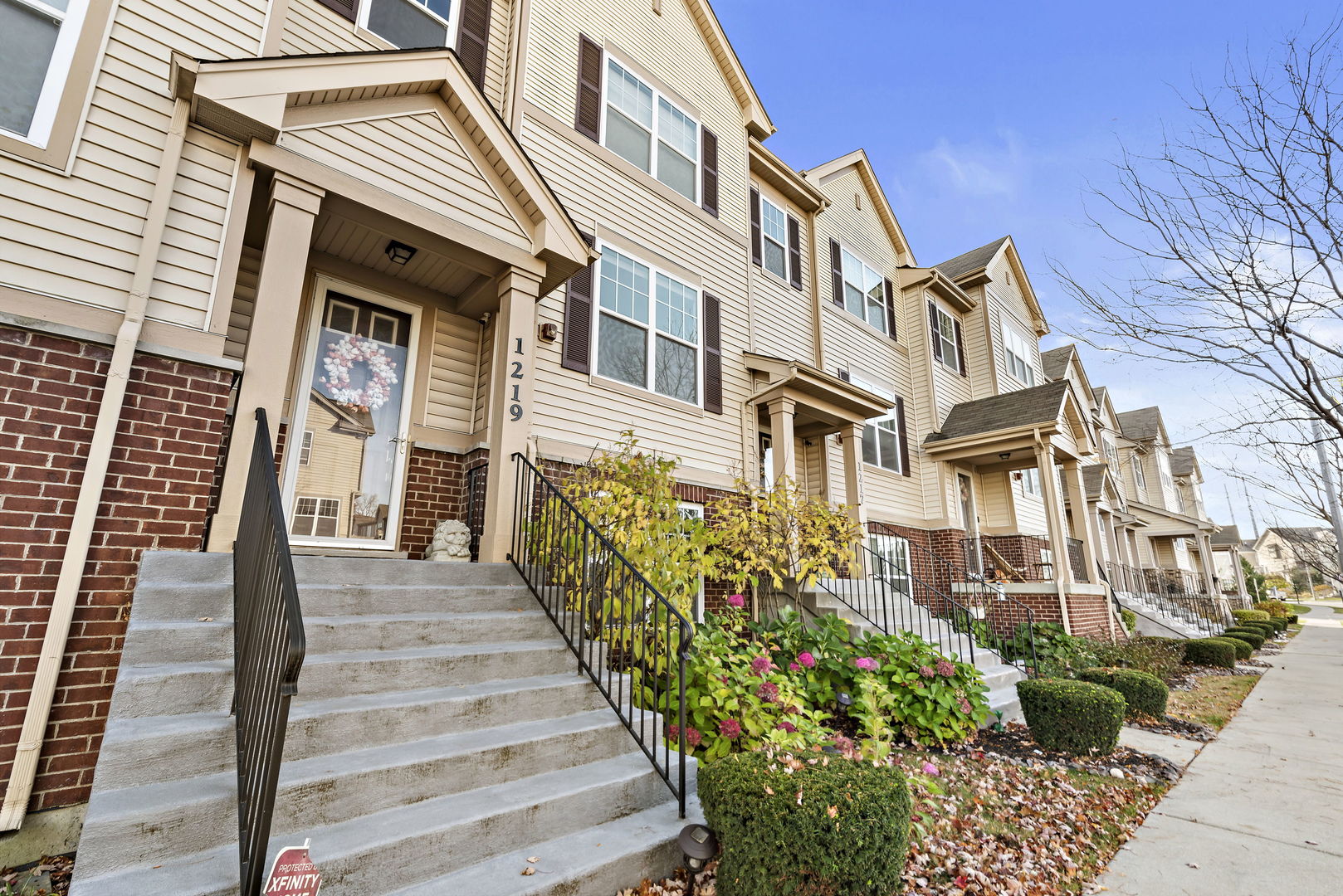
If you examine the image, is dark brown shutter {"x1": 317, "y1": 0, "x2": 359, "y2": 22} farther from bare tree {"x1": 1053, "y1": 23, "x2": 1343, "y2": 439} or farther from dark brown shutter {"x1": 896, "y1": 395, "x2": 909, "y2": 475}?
dark brown shutter {"x1": 896, "y1": 395, "x2": 909, "y2": 475}

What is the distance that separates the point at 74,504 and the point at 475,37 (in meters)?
6.14

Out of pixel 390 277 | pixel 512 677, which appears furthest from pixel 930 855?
pixel 390 277

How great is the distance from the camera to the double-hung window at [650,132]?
27.0ft

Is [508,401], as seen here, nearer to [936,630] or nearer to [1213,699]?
[936,630]

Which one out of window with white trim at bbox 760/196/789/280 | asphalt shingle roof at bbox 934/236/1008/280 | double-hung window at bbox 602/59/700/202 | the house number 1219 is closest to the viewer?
the house number 1219

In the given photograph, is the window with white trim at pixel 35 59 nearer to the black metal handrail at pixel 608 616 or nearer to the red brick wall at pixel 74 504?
the red brick wall at pixel 74 504

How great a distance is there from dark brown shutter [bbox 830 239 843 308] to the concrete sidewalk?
8.58 metres

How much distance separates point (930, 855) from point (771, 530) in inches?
163

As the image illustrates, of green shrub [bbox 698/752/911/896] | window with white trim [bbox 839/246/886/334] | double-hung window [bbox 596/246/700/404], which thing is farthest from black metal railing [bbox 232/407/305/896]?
window with white trim [bbox 839/246/886/334]

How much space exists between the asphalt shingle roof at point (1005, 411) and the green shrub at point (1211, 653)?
5.21 meters

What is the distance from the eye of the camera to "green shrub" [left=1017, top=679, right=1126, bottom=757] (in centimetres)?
543

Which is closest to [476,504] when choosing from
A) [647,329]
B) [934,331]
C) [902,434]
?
[647,329]

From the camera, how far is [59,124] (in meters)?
3.62

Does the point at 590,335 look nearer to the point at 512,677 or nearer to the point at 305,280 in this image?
the point at 305,280
